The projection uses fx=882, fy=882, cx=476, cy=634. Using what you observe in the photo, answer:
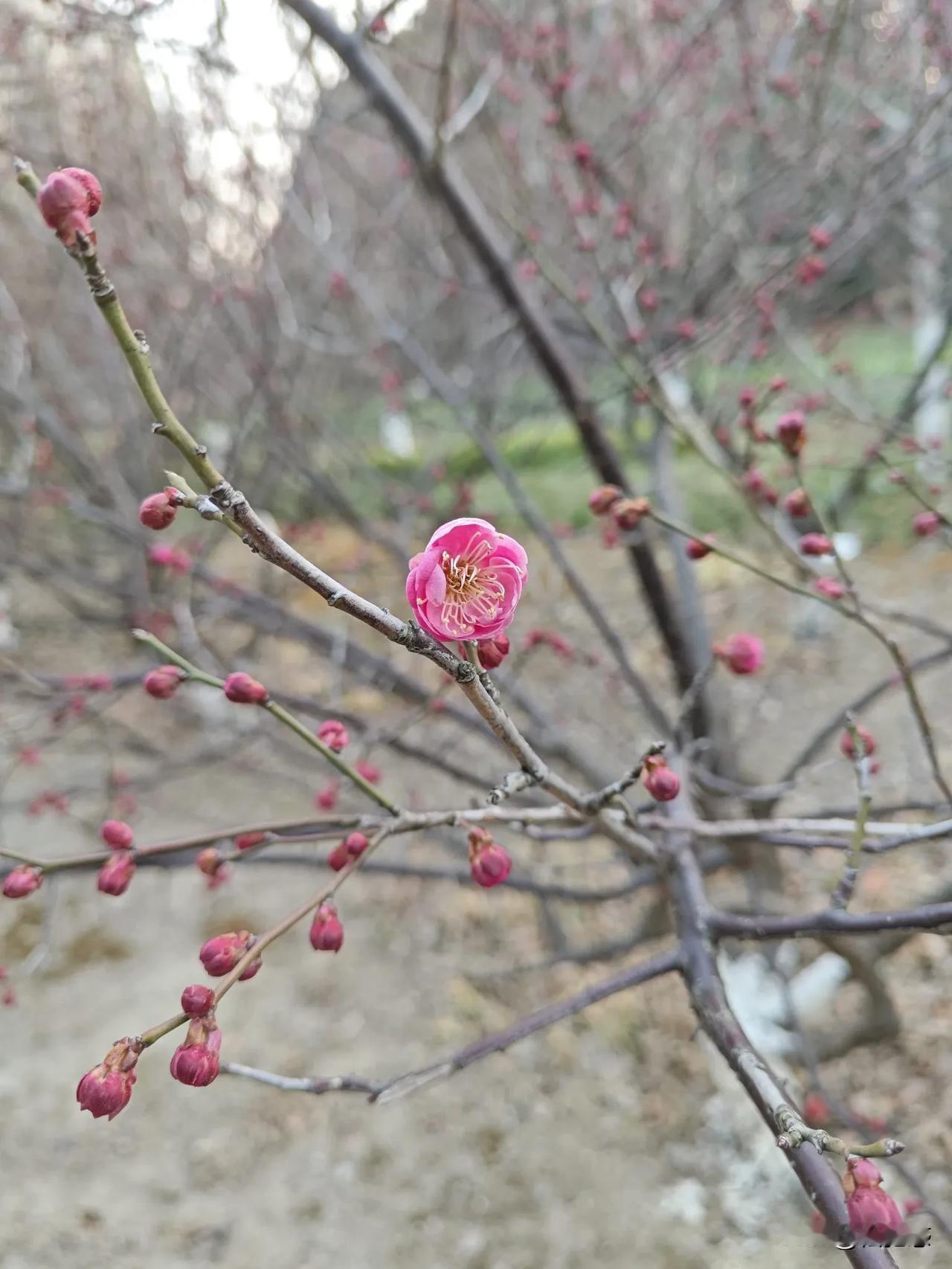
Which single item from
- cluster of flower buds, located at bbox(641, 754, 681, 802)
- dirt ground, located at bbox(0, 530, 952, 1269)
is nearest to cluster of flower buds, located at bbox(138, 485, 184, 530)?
cluster of flower buds, located at bbox(641, 754, 681, 802)

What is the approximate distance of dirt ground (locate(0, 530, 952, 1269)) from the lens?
92.4 inches

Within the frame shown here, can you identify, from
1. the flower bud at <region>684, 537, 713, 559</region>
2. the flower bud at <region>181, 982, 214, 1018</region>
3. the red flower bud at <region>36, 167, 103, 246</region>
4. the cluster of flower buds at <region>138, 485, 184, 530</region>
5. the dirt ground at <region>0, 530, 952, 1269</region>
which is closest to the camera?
the red flower bud at <region>36, 167, 103, 246</region>

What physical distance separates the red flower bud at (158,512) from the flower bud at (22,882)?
18.5 inches

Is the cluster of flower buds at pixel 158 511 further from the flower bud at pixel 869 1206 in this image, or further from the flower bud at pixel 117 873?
the flower bud at pixel 869 1206

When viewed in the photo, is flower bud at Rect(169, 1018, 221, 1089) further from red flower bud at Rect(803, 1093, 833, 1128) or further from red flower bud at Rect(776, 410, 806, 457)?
red flower bud at Rect(803, 1093, 833, 1128)

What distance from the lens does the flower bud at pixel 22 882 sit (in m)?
0.93

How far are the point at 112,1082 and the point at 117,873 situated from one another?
0.95 ft

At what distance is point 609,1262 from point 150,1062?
170 centimetres

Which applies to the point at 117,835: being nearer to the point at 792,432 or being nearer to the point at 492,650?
the point at 492,650

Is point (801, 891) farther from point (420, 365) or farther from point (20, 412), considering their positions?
point (20, 412)

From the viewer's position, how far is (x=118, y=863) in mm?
997

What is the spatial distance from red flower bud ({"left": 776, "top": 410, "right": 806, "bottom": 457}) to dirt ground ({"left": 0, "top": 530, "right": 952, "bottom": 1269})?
0.58m

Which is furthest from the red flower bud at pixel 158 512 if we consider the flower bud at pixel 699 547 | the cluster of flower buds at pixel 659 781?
the flower bud at pixel 699 547

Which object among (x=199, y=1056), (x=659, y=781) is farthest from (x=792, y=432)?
(x=199, y=1056)
